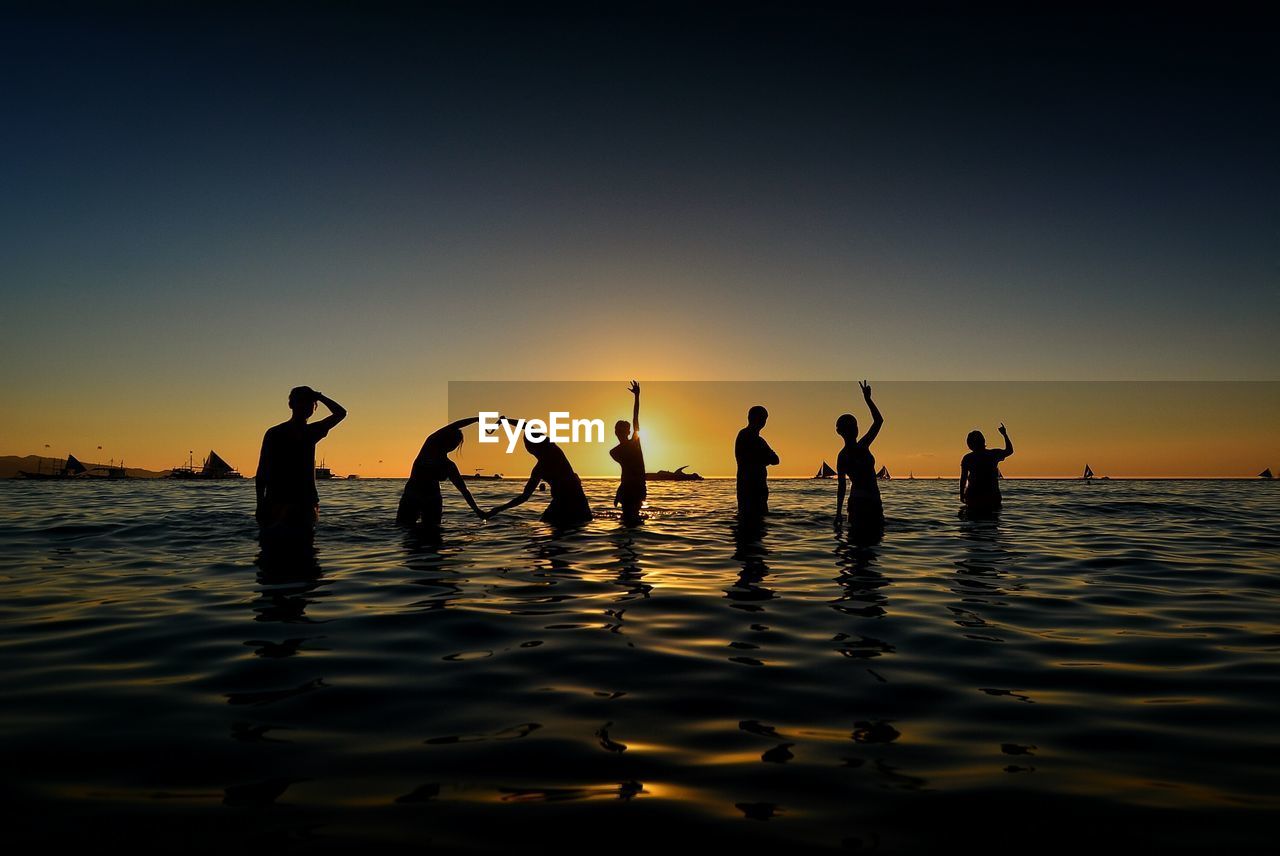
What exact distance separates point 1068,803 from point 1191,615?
5417 millimetres

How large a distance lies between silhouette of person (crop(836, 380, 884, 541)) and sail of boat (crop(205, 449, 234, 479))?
15306 cm

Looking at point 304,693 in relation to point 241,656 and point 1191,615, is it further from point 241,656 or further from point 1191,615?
point 1191,615

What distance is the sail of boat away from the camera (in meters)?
137

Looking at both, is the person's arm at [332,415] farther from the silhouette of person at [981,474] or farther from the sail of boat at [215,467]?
the sail of boat at [215,467]

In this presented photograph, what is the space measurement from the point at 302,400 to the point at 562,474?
5.57 metres

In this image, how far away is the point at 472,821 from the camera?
2641 mm

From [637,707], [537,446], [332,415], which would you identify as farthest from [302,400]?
[637,707]

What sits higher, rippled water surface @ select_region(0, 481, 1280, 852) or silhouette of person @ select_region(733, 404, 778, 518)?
silhouette of person @ select_region(733, 404, 778, 518)

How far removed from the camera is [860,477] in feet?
42.8

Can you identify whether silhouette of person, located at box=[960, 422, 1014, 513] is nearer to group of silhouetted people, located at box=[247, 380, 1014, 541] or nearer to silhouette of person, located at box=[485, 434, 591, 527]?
group of silhouetted people, located at box=[247, 380, 1014, 541]

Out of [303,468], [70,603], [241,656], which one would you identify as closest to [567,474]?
[303,468]

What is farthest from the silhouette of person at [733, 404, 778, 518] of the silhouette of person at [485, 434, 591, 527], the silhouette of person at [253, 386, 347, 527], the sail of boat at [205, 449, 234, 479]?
the sail of boat at [205, 449, 234, 479]

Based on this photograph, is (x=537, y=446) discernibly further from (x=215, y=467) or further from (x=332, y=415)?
(x=215, y=467)

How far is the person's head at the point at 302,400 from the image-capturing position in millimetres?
9883
